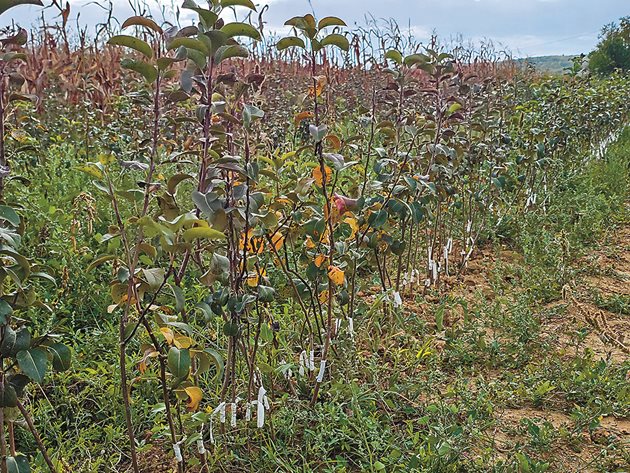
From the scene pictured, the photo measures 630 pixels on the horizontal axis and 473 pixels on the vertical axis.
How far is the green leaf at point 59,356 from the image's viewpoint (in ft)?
4.47

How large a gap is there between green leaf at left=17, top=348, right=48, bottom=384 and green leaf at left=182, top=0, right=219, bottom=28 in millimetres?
835

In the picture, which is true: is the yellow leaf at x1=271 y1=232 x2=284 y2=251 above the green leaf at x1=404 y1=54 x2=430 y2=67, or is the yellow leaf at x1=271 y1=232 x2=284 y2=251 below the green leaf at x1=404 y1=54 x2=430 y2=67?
below

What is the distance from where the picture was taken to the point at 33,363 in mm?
1302

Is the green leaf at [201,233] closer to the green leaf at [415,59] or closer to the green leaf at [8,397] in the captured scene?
the green leaf at [8,397]

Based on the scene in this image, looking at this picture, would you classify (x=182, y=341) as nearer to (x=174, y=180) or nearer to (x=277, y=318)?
(x=174, y=180)

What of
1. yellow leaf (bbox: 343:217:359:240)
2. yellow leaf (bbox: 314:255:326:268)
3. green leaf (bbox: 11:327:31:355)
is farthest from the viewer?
yellow leaf (bbox: 343:217:359:240)

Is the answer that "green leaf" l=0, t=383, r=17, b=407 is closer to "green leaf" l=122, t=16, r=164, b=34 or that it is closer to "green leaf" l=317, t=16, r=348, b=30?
"green leaf" l=122, t=16, r=164, b=34

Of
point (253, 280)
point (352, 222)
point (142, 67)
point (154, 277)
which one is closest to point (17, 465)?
point (154, 277)

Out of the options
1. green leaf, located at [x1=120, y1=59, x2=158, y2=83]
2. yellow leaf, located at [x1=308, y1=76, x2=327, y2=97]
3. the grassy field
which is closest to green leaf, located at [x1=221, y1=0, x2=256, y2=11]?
the grassy field

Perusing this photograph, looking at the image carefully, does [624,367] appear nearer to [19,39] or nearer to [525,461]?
[525,461]

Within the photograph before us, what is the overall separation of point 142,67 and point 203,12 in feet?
0.62

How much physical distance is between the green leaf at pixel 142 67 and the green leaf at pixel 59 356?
648 mm

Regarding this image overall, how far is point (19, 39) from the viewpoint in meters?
1.40

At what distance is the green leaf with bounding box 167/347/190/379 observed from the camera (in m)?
1.40
